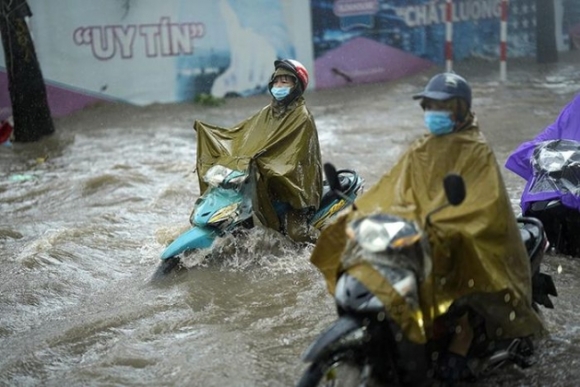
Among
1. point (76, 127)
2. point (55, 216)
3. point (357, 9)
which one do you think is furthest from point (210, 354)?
point (357, 9)

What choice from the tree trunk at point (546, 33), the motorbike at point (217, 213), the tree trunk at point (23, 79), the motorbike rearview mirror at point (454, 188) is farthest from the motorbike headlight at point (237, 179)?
the tree trunk at point (546, 33)

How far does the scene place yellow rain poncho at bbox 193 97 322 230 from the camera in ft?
21.3

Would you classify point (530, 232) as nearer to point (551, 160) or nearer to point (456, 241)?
point (456, 241)

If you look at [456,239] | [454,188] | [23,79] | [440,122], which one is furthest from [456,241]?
[23,79]

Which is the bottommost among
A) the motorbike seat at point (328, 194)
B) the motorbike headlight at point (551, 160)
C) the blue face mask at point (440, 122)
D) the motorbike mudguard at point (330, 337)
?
the motorbike seat at point (328, 194)

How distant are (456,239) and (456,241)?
13 mm

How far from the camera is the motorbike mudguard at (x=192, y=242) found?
6.31m

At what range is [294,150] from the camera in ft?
21.7

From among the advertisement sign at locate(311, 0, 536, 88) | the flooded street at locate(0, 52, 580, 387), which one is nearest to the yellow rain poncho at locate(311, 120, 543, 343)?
the flooded street at locate(0, 52, 580, 387)

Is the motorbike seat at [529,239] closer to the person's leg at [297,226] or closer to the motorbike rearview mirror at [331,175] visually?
the motorbike rearview mirror at [331,175]

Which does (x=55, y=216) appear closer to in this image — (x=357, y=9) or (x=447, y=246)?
(x=447, y=246)

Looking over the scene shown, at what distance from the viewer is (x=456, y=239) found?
12.7 feet

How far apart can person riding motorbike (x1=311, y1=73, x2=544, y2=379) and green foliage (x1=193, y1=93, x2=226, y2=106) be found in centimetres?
1107

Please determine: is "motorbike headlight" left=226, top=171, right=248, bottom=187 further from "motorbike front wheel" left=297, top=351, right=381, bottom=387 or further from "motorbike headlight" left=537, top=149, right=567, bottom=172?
"motorbike front wheel" left=297, top=351, right=381, bottom=387
